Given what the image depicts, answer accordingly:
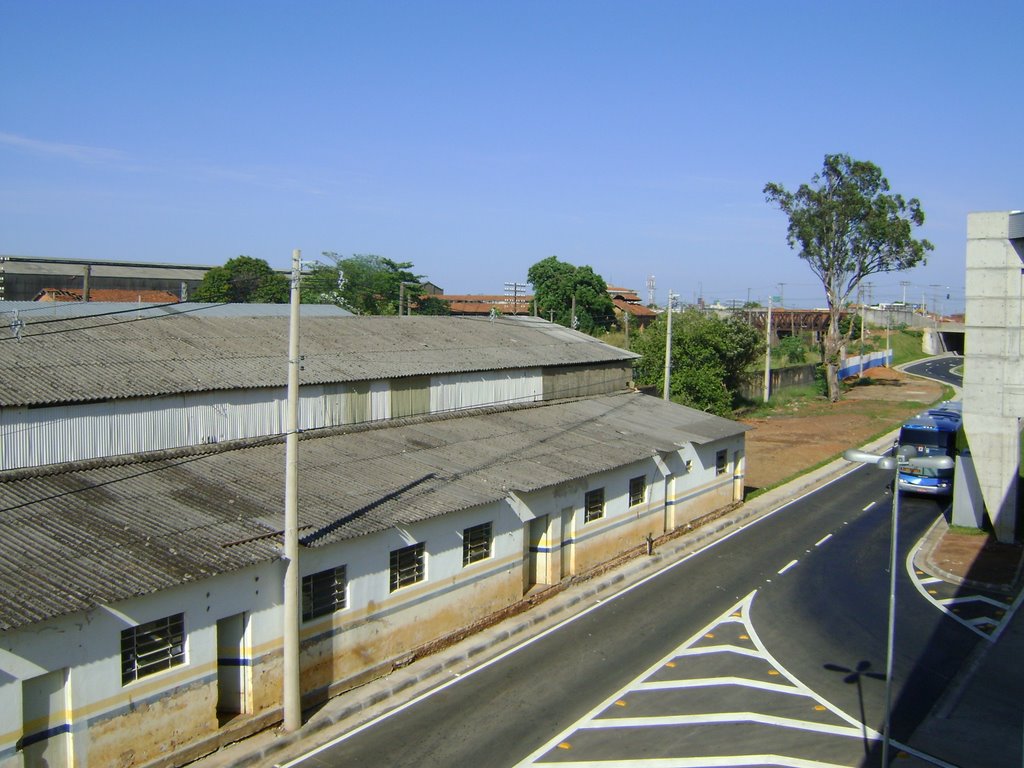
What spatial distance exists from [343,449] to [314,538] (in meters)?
5.56

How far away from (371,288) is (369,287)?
161 millimetres

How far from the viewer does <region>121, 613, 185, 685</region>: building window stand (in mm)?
12359

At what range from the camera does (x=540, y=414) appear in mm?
28078

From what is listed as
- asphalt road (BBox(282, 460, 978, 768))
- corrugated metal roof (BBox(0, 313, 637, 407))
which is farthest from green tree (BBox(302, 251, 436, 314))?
asphalt road (BBox(282, 460, 978, 768))

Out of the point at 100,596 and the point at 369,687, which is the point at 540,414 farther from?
the point at 100,596

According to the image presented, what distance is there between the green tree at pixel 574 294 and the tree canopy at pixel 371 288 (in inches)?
675

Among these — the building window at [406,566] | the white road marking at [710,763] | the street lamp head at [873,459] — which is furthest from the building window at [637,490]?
the white road marking at [710,763]

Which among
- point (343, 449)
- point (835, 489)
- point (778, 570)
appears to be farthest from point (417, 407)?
point (835, 489)

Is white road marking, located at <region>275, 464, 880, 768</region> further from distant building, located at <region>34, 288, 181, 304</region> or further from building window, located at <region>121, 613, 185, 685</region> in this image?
distant building, located at <region>34, 288, 181, 304</region>

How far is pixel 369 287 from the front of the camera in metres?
64.6

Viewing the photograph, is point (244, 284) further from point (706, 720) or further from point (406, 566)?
point (706, 720)

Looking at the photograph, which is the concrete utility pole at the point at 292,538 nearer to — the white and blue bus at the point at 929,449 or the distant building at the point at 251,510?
the distant building at the point at 251,510

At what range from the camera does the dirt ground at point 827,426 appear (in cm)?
4187

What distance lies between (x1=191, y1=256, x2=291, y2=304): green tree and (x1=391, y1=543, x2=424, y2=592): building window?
38.1m
